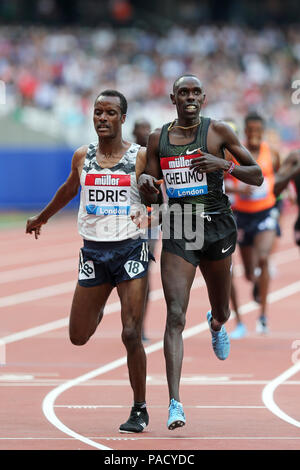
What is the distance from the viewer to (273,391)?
9.18m

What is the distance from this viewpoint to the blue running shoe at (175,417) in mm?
7235

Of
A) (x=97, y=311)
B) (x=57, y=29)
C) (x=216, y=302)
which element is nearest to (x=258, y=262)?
(x=216, y=302)

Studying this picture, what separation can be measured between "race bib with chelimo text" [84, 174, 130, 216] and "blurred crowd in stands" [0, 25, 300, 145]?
22.7 meters

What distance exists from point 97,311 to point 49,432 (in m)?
0.91

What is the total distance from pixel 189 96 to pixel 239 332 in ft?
16.6

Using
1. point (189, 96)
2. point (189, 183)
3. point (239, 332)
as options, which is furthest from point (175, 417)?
point (239, 332)

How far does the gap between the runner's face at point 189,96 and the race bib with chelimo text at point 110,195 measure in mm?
613

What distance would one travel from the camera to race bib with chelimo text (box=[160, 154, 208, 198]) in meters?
7.84

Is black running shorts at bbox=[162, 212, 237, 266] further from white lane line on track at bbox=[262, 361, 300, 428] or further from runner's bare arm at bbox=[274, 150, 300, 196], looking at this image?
runner's bare arm at bbox=[274, 150, 300, 196]

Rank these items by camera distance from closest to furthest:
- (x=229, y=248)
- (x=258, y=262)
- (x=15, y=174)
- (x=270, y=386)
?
(x=229, y=248)
(x=270, y=386)
(x=258, y=262)
(x=15, y=174)

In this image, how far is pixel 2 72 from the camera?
32.4m

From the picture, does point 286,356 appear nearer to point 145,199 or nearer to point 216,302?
point 216,302

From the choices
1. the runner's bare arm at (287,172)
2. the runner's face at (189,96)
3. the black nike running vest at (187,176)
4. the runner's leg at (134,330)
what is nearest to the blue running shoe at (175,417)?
the runner's leg at (134,330)

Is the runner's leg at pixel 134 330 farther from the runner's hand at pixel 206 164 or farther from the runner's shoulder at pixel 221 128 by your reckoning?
the runner's shoulder at pixel 221 128
